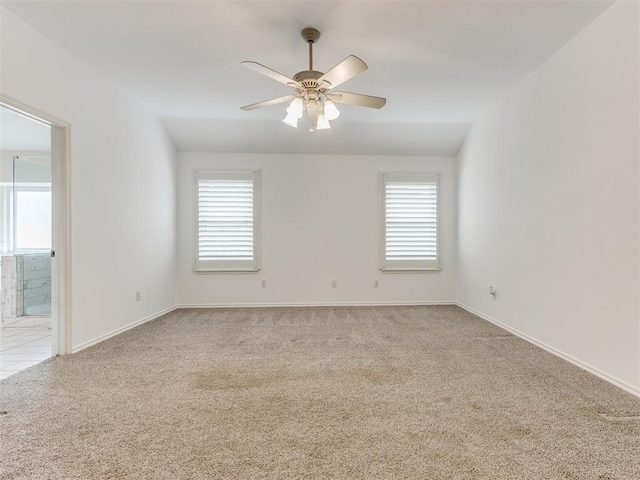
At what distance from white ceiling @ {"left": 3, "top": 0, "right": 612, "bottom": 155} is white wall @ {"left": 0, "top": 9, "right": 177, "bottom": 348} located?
20 centimetres

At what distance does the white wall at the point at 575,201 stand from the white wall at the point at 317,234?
130 cm

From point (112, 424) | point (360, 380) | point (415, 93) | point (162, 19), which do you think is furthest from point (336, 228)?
point (112, 424)

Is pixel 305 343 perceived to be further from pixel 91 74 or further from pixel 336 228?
pixel 91 74

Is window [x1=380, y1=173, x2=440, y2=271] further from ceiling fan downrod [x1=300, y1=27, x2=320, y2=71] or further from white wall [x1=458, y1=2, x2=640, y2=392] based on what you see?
ceiling fan downrod [x1=300, y1=27, x2=320, y2=71]

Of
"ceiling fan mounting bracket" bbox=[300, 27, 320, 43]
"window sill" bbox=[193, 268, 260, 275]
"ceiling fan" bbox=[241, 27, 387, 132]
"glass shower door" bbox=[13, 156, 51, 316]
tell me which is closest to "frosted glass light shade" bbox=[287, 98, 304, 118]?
"ceiling fan" bbox=[241, 27, 387, 132]

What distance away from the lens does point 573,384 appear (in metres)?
2.27

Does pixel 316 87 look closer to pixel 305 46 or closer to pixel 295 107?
pixel 295 107

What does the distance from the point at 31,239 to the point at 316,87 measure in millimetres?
5700

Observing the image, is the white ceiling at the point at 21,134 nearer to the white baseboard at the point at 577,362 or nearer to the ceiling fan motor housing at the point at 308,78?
the ceiling fan motor housing at the point at 308,78

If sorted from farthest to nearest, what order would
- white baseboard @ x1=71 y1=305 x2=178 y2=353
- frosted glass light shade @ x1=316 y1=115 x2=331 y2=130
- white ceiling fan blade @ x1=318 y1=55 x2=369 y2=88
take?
white baseboard @ x1=71 y1=305 x2=178 y2=353 → frosted glass light shade @ x1=316 y1=115 x2=331 y2=130 → white ceiling fan blade @ x1=318 y1=55 x2=369 y2=88

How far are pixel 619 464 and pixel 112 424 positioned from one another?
261 cm

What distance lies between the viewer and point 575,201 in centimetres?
265

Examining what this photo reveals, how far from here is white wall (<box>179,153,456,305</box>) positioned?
16.6 ft

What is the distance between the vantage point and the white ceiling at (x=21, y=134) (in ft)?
13.1
